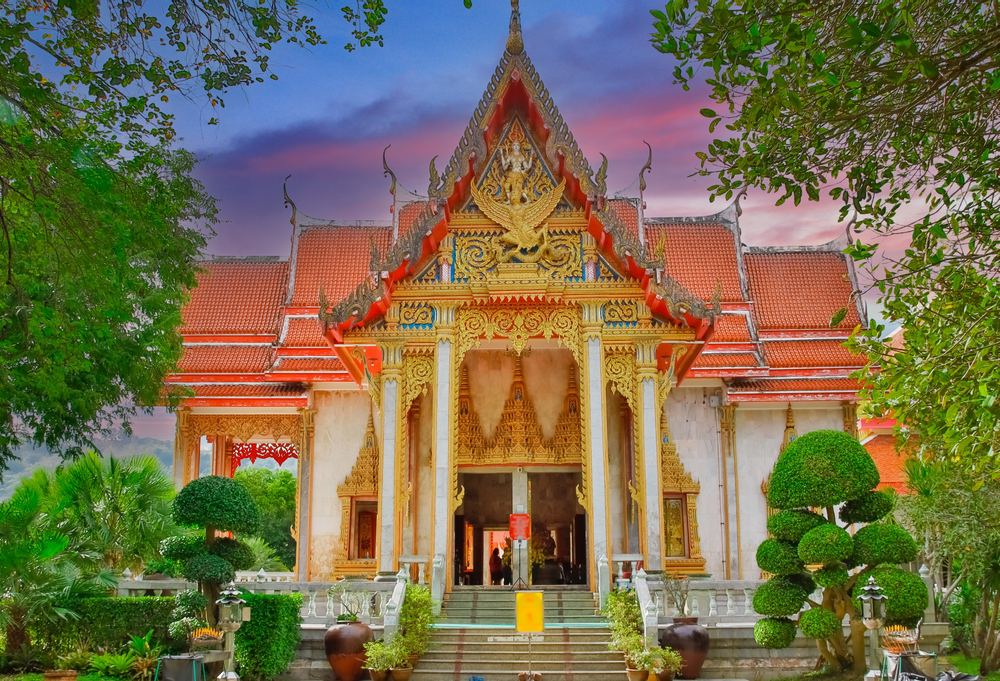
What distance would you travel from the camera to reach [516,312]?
15508mm

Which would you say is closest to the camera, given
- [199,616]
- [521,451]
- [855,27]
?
[855,27]

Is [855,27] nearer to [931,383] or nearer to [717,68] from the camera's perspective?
[717,68]

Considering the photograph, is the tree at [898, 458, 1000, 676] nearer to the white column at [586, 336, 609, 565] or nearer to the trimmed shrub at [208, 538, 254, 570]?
the white column at [586, 336, 609, 565]

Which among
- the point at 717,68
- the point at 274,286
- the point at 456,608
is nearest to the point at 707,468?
the point at 456,608

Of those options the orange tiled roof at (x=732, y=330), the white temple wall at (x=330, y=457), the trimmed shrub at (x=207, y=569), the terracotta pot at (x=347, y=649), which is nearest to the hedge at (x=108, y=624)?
the trimmed shrub at (x=207, y=569)

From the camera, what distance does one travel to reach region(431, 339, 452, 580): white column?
575 inches

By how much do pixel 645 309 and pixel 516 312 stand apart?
1992mm

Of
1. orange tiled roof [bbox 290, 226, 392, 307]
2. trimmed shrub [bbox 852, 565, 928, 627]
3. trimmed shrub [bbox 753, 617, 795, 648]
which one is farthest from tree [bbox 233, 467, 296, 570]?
trimmed shrub [bbox 852, 565, 928, 627]

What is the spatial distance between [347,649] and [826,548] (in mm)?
5883

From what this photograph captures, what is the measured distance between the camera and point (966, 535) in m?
13.7

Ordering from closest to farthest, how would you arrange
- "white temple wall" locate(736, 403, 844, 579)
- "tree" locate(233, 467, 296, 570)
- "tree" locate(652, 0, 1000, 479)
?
"tree" locate(652, 0, 1000, 479), "white temple wall" locate(736, 403, 844, 579), "tree" locate(233, 467, 296, 570)

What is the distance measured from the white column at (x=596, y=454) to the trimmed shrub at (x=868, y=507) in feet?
12.4

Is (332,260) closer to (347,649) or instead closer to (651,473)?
(651,473)

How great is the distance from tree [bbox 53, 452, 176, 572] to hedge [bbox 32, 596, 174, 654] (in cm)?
185
